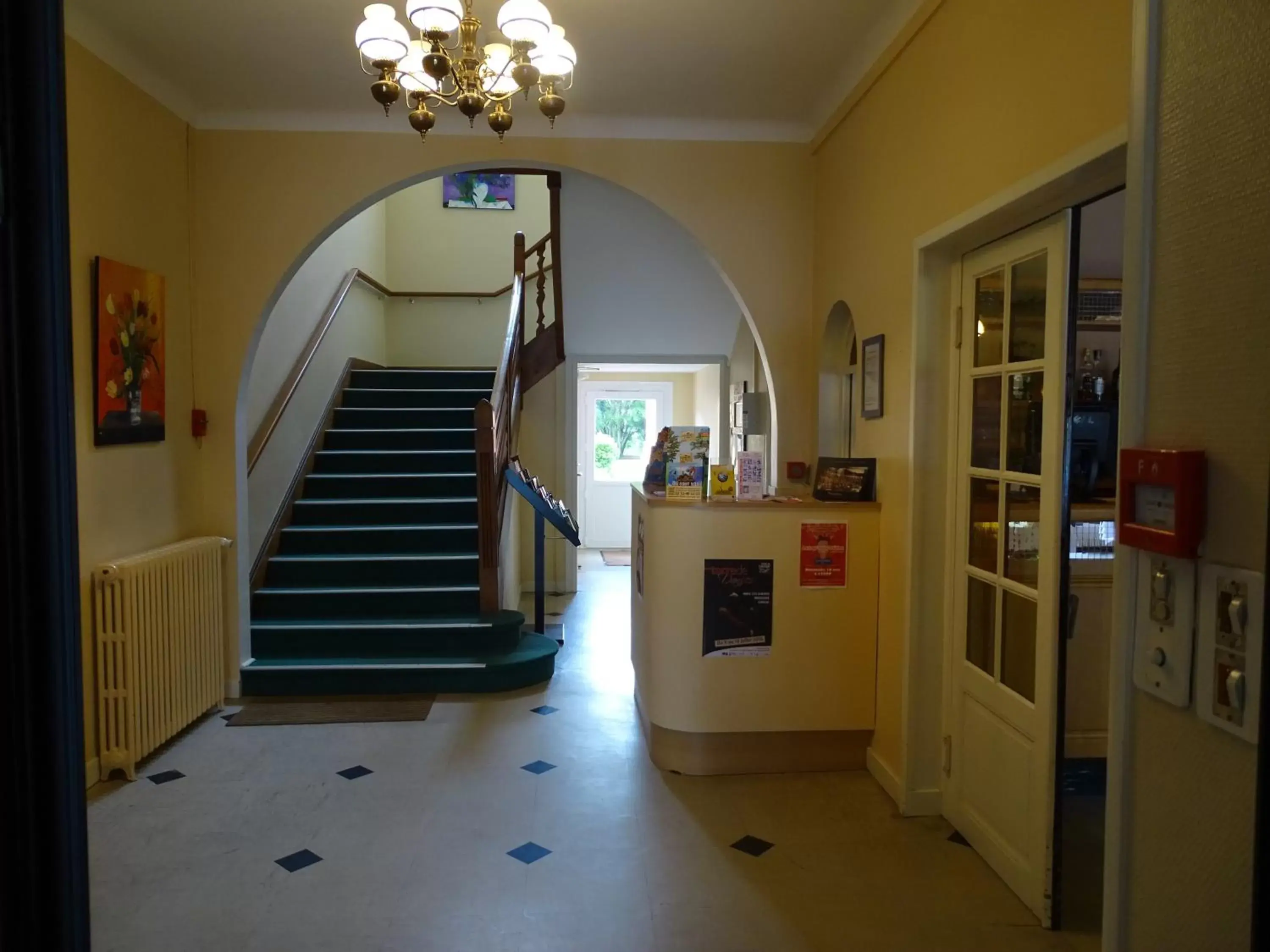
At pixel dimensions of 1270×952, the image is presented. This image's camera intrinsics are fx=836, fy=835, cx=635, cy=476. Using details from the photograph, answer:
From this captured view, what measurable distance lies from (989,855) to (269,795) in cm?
263

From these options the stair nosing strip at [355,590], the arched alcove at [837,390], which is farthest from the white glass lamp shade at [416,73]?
the stair nosing strip at [355,590]

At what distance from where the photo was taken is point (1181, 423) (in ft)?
3.61

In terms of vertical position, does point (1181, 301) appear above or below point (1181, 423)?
above

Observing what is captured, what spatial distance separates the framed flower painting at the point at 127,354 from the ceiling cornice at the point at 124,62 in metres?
0.82

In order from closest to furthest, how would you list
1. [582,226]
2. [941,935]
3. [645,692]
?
[941,935]
[645,692]
[582,226]

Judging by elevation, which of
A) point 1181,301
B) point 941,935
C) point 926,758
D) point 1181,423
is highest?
point 1181,301

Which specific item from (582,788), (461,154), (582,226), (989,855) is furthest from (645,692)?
(582,226)

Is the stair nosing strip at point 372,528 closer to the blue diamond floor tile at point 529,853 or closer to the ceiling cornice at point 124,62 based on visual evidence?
the ceiling cornice at point 124,62

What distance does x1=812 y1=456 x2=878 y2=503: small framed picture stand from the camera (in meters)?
3.41

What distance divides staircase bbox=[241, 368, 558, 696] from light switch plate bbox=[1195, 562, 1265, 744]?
12.6ft

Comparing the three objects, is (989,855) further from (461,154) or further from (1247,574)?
(461,154)

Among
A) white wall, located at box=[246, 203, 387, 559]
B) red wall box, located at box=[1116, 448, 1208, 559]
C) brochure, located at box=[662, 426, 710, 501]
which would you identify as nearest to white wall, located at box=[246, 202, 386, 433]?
white wall, located at box=[246, 203, 387, 559]

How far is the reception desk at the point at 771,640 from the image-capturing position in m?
3.39

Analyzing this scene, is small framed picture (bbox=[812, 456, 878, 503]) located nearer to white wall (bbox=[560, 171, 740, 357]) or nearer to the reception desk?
the reception desk
